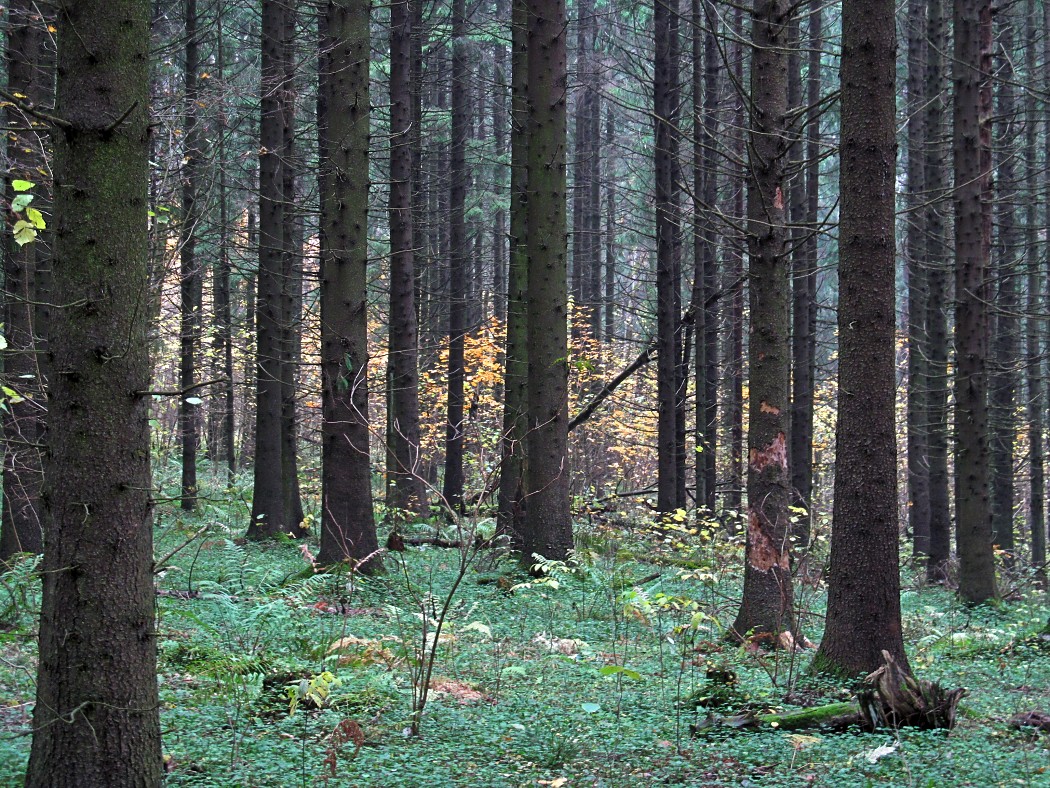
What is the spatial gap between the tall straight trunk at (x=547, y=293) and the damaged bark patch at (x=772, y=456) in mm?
3749

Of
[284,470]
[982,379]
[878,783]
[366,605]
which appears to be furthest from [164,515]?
[878,783]

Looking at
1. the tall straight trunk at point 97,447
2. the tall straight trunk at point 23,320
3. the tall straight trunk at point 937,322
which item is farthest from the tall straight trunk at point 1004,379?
the tall straight trunk at point 97,447

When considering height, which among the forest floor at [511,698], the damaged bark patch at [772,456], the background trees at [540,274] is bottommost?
the forest floor at [511,698]

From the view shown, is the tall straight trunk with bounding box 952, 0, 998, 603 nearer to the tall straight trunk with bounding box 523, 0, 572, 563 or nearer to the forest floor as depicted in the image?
the forest floor

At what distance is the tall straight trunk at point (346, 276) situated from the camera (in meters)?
10.7

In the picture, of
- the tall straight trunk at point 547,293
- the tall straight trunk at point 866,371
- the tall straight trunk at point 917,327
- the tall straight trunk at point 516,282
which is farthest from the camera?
the tall straight trunk at point 917,327

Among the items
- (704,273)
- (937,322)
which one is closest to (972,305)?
(937,322)

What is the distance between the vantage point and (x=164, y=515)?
62.2 feet

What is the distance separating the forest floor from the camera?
15.3 ft

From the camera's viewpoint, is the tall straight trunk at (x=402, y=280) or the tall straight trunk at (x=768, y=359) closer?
the tall straight trunk at (x=768, y=359)

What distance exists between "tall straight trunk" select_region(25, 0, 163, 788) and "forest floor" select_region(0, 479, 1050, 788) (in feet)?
2.61

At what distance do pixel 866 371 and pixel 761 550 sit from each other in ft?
8.14

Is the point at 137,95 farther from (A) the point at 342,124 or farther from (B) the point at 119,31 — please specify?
(A) the point at 342,124

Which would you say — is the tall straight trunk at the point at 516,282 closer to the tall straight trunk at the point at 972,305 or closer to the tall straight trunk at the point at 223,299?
the tall straight trunk at the point at 223,299
